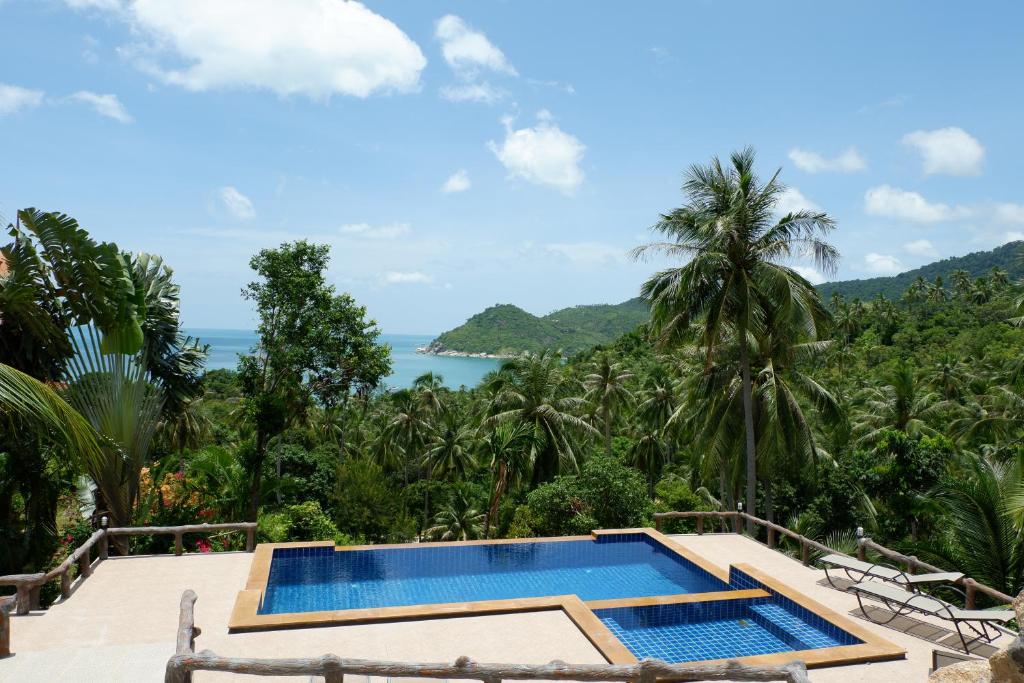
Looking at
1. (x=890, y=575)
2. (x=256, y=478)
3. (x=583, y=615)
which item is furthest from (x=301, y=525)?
(x=890, y=575)

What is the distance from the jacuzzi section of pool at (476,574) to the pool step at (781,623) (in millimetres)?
1042

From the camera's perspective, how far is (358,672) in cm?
537

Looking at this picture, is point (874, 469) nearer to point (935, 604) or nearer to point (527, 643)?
point (935, 604)

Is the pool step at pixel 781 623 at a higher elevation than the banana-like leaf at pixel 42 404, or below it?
below

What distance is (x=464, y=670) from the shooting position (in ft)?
17.6

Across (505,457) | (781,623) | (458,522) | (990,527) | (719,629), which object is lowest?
(458,522)

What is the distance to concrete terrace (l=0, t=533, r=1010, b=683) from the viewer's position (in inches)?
256

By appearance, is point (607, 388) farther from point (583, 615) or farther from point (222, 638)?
point (222, 638)

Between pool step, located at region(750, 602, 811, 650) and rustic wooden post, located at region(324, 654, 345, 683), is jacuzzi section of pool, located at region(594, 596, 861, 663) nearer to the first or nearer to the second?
pool step, located at region(750, 602, 811, 650)

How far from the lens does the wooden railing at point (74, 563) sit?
26.2 ft

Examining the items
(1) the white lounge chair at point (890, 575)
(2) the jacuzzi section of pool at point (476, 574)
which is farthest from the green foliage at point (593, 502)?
(1) the white lounge chair at point (890, 575)

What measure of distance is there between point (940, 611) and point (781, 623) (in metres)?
1.98

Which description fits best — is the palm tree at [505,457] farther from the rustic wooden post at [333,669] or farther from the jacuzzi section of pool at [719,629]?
the rustic wooden post at [333,669]

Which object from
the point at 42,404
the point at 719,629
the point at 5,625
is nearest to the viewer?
the point at 42,404
